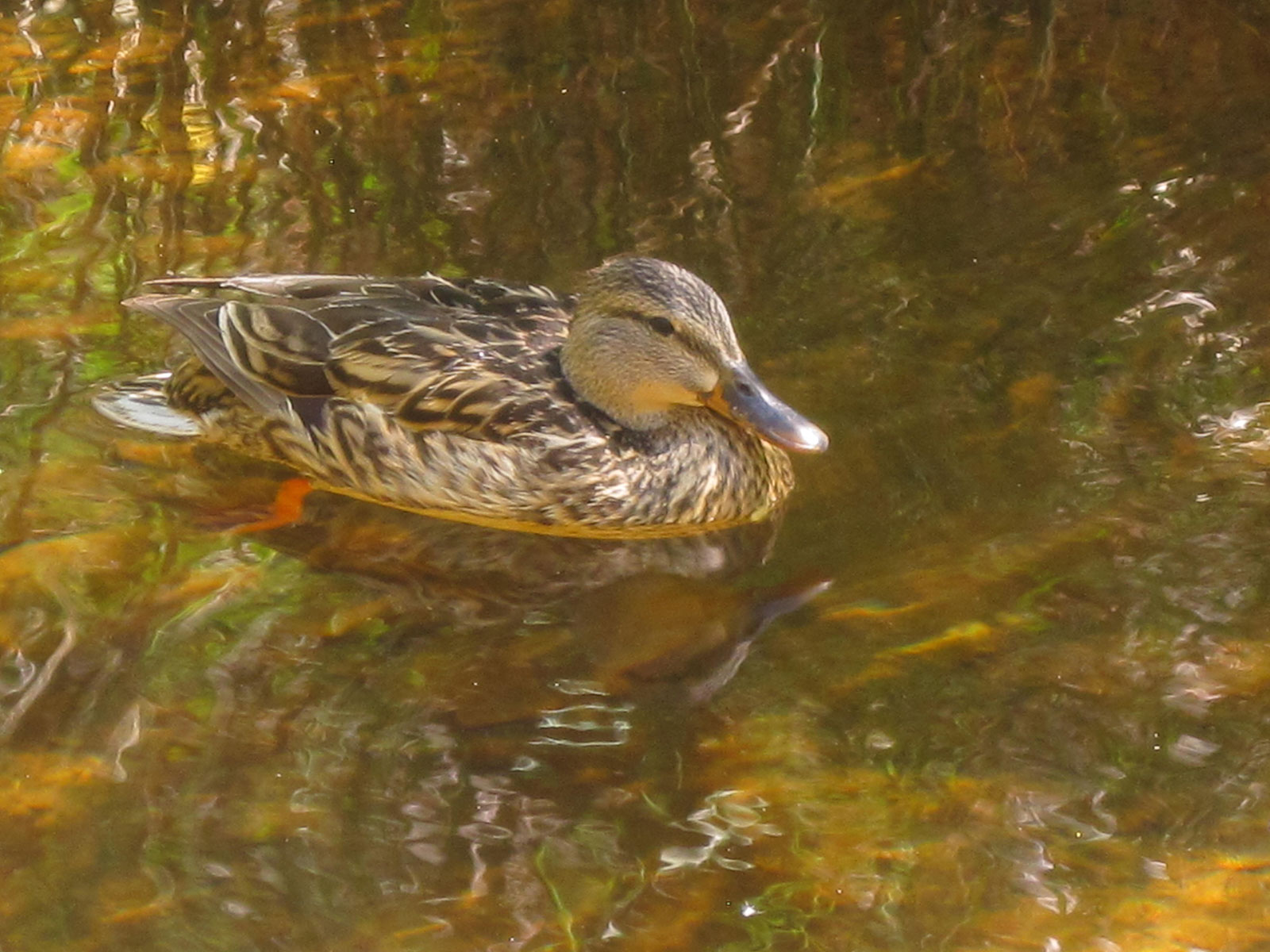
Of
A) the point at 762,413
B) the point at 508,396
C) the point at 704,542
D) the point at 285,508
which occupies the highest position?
the point at 762,413

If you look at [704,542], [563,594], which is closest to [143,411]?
[563,594]

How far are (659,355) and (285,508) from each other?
1371 mm

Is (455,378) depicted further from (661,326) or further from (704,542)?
(704,542)

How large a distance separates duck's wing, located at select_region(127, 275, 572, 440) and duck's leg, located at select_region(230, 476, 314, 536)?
0.93 feet

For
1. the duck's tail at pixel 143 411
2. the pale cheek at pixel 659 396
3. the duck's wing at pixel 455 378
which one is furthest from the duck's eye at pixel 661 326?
the duck's tail at pixel 143 411

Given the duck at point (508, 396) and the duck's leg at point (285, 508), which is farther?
the duck's leg at point (285, 508)

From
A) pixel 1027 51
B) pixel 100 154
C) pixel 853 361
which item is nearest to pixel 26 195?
pixel 100 154

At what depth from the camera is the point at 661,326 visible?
5254 mm

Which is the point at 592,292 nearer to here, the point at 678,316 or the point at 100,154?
the point at 678,316

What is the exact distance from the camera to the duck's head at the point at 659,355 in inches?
202

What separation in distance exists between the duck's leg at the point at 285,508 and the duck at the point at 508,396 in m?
0.06

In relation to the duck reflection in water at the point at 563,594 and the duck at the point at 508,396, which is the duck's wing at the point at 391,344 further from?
the duck reflection in water at the point at 563,594

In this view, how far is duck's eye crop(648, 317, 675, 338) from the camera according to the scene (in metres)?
5.23

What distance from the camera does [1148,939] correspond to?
143 inches
